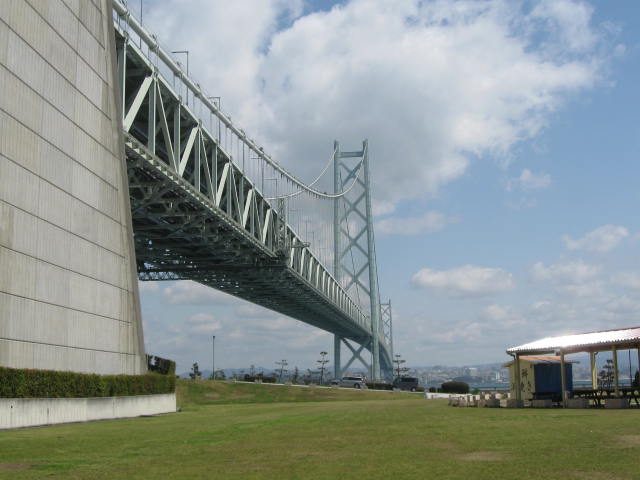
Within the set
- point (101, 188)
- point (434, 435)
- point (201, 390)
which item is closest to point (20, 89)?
point (101, 188)

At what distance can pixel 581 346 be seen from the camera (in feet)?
79.6

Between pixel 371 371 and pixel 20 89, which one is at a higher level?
pixel 20 89

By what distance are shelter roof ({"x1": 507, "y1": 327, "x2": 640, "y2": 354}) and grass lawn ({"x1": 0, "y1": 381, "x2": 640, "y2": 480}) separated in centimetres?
564

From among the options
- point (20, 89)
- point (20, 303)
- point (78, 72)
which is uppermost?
point (78, 72)

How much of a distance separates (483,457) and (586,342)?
1581cm

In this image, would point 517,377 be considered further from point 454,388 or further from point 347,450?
point 454,388

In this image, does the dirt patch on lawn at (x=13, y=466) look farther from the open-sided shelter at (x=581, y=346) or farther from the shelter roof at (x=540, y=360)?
the shelter roof at (x=540, y=360)

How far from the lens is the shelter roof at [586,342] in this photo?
22.9m

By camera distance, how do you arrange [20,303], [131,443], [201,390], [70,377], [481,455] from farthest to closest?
[201,390]
[70,377]
[20,303]
[131,443]
[481,455]

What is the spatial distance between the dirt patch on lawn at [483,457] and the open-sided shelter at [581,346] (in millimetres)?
13820

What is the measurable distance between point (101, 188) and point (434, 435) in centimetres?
1693

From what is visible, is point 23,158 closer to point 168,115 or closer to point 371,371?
point 168,115

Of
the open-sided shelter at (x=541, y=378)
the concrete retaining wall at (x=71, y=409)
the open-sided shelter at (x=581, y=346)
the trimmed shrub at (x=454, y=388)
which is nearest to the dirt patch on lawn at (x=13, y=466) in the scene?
the concrete retaining wall at (x=71, y=409)

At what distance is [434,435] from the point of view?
44.3ft
